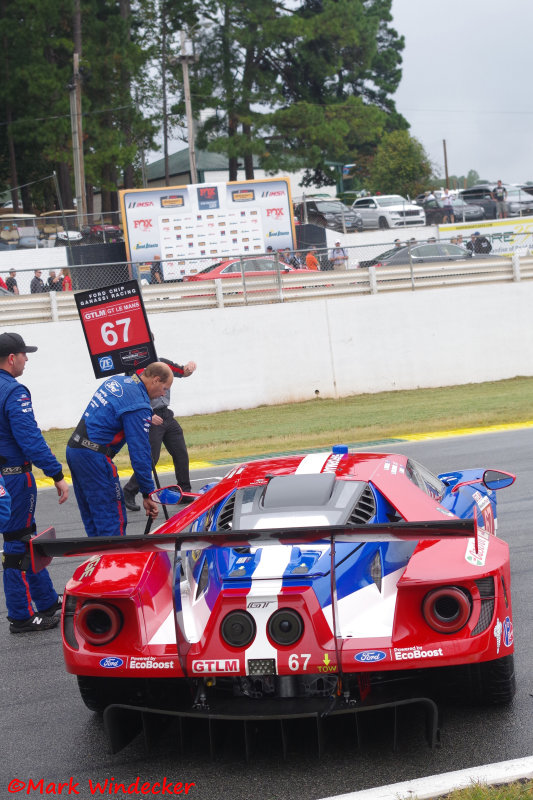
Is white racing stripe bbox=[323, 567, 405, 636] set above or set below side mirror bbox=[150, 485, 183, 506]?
below

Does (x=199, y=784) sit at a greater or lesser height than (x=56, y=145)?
lesser

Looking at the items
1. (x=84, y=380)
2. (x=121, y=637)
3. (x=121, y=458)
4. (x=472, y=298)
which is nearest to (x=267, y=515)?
(x=121, y=637)

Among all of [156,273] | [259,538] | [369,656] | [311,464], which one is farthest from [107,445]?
[156,273]

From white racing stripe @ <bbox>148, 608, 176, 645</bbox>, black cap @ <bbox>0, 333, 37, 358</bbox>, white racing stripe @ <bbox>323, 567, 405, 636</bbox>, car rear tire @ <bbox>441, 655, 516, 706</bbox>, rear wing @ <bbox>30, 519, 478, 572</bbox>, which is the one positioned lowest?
car rear tire @ <bbox>441, 655, 516, 706</bbox>

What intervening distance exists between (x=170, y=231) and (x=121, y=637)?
24.6 m

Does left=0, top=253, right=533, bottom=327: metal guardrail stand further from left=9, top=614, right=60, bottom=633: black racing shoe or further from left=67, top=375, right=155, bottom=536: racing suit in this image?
left=9, top=614, right=60, bottom=633: black racing shoe

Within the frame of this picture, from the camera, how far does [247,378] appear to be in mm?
20312

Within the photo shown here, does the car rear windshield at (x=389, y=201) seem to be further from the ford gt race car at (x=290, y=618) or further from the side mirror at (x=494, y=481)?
the ford gt race car at (x=290, y=618)

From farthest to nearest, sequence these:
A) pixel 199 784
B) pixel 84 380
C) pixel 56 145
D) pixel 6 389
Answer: pixel 56 145 < pixel 84 380 < pixel 6 389 < pixel 199 784

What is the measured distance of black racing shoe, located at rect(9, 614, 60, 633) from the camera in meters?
6.75

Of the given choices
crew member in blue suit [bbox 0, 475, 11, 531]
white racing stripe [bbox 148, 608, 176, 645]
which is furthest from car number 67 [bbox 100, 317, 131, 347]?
white racing stripe [bbox 148, 608, 176, 645]

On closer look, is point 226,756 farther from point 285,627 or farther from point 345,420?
point 345,420

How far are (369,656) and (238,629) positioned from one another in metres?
0.54

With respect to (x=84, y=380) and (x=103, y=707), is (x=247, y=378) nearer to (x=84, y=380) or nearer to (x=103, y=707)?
(x=84, y=380)
